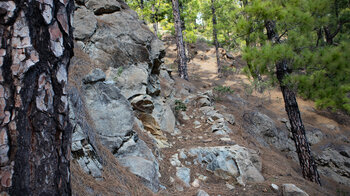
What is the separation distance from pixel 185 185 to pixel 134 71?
3.85 metres

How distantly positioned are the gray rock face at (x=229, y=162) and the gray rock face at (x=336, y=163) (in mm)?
5064

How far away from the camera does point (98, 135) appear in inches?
151

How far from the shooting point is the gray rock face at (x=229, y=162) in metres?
4.81

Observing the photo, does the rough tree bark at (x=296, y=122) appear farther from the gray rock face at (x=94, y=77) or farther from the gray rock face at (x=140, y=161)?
the gray rock face at (x=94, y=77)

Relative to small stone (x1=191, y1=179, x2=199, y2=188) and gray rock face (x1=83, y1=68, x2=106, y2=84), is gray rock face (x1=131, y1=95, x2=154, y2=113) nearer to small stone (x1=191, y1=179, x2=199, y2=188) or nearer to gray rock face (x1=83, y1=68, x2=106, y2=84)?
gray rock face (x1=83, y1=68, x2=106, y2=84)

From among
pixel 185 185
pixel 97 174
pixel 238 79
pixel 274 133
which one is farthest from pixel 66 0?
pixel 238 79

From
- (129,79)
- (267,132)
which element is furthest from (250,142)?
(129,79)

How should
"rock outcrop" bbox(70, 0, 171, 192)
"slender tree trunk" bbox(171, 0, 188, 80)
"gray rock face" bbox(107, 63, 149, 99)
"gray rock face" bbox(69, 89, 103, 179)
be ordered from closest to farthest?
"gray rock face" bbox(69, 89, 103, 179), "rock outcrop" bbox(70, 0, 171, 192), "gray rock face" bbox(107, 63, 149, 99), "slender tree trunk" bbox(171, 0, 188, 80)

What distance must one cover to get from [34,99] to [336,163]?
11131 mm

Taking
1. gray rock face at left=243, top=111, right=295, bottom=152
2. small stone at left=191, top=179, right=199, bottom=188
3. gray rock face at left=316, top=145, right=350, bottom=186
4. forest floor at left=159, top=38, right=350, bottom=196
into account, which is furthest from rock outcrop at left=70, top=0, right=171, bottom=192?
gray rock face at left=316, top=145, right=350, bottom=186

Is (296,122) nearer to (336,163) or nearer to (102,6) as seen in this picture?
(336,163)

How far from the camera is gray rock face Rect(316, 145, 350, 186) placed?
8.38 m

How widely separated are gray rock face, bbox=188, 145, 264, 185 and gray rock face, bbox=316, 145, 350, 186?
5.06 m

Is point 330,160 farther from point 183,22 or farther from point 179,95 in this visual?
point 183,22
